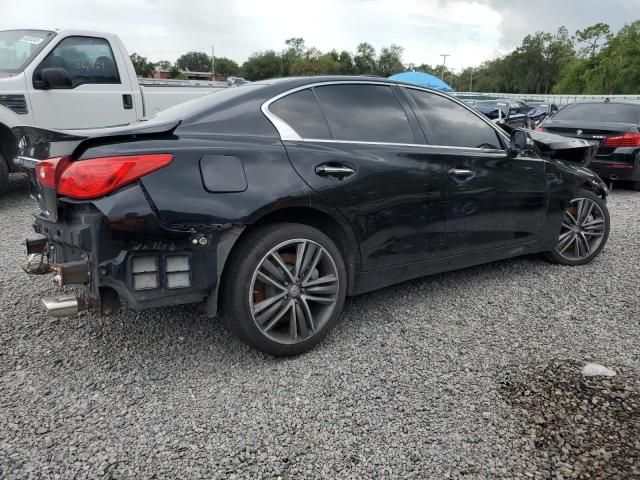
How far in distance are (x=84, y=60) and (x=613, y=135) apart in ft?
25.9

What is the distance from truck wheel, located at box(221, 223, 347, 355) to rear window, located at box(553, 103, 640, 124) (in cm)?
Result: 766

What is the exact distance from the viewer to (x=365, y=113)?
3.39 m

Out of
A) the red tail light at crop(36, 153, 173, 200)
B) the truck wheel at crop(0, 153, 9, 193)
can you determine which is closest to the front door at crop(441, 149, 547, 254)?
the red tail light at crop(36, 153, 173, 200)

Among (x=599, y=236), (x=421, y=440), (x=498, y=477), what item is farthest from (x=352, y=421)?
(x=599, y=236)

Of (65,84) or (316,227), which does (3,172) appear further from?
(316,227)

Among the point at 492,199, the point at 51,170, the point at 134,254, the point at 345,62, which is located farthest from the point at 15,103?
the point at 345,62

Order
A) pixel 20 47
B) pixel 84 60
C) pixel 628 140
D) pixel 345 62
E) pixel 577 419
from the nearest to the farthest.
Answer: pixel 577 419 → pixel 20 47 → pixel 84 60 → pixel 628 140 → pixel 345 62

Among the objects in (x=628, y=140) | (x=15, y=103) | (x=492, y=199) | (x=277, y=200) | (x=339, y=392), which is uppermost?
(x=15, y=103)

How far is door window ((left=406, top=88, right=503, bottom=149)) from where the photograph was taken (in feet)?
12.0

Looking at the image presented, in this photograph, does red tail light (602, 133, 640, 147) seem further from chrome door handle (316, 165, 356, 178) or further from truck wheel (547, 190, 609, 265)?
chrome door handle (316, 165, 356, 178)

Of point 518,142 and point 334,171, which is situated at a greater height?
point 518,142

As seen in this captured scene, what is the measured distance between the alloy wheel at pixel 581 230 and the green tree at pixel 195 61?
3606 inches

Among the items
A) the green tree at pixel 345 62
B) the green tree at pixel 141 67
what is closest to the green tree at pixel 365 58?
the green tree at pixel 345 62

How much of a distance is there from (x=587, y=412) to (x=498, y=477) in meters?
0.71
